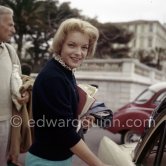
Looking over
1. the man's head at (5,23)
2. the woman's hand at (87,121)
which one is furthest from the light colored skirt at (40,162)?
the man's head at (5,23)

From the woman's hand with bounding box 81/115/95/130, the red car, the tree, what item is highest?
the woman's hand with bounding box 81/115/95/130

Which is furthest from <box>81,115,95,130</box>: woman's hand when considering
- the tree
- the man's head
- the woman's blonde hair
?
the tree

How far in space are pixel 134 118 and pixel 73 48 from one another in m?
7.10

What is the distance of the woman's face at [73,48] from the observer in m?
2.10

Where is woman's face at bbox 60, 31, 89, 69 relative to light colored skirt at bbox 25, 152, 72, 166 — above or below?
above

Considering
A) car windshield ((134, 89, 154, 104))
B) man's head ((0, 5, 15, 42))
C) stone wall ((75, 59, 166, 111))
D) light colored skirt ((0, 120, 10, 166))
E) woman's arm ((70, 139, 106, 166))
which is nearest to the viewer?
woman's arm ((70, 139, 106, 166))

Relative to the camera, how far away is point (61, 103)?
6.35 ft

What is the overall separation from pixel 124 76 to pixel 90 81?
1.97 m

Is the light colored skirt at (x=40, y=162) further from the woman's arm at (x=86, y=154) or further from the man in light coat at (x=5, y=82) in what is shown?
the man in light coat at (x=5, y=82)

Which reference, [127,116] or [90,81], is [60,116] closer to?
[127,116]

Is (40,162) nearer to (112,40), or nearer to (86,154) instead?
(86,154)

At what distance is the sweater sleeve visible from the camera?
1939 millimetres

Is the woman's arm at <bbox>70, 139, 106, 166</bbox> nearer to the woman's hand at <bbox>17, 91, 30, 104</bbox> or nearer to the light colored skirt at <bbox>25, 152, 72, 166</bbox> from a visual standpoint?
the light colored skirt at <bbox>25, 152, 72, 166</bbox>

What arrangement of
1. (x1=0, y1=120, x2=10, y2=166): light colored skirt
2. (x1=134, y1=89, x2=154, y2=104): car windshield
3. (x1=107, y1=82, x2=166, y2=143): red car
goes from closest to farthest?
(x1=0, y1=120, x2=10, y2=166): light colored skirt < (x1=107, y1=82, x2=166, y2=143): red car < (x1=134, y1=89, x2=154, y2=104): car windshield
